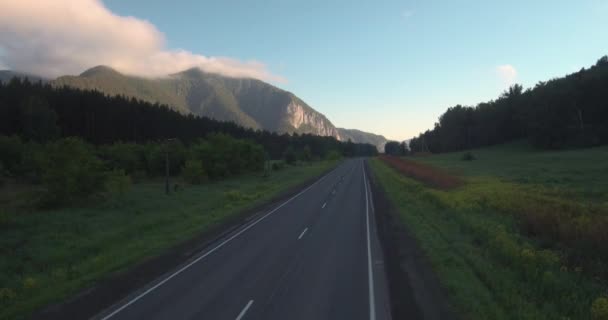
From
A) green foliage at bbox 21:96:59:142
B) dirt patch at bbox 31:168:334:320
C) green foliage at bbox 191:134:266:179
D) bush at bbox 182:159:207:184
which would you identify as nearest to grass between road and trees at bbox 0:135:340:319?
dirt patch at bbox 31:168:334:320

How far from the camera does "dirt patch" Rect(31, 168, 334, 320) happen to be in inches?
331

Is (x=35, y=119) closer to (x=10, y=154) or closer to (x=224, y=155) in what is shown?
(x=10, y=154)

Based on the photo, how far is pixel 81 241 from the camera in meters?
15.6

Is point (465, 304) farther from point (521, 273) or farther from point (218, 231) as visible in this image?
point (218, 231)

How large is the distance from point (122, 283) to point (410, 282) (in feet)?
26.4

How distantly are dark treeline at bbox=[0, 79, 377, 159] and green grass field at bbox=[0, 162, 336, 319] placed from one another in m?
42.5

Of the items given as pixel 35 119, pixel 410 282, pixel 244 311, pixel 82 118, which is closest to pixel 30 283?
pixel 244 311

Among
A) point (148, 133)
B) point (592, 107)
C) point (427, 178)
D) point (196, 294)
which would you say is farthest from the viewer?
point (148, 133)

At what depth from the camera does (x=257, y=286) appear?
973 centimetres

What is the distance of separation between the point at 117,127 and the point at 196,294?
91.3 m

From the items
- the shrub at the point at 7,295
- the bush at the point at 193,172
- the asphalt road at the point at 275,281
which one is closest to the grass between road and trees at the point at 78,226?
the shrub at the point at 7,295

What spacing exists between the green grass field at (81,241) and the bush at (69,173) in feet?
4.84

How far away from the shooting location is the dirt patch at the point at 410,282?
26.0ft

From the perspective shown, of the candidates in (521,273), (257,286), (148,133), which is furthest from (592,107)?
(148,133)
